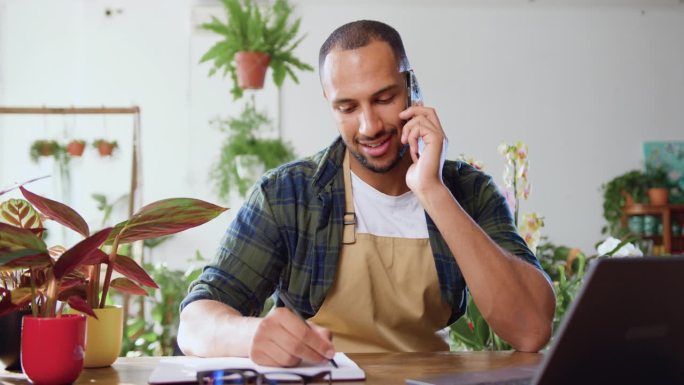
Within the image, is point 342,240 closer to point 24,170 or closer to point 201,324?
point 201,324

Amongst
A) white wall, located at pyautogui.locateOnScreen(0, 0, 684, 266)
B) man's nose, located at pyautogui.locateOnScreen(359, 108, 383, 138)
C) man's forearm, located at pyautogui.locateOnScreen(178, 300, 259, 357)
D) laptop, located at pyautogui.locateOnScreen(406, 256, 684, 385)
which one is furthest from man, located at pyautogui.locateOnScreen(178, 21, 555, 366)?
white wall, located at pyautogui.locateOnScreen(0, 0, 684, 266)

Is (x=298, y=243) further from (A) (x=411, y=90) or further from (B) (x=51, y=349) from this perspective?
(B) (x=51, y=349)

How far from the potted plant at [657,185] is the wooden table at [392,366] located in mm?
6064

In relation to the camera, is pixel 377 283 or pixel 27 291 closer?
pixel 27 291

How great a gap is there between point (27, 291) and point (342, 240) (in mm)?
756

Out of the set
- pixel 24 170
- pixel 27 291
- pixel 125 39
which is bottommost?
pixel 27 291

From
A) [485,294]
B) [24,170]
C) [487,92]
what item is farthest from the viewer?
[487,92]

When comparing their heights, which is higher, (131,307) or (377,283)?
(377,283)

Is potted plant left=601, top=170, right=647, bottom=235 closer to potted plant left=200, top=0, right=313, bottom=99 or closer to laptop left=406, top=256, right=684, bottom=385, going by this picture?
potted plant left=200, top=0, right=313, bottom=99

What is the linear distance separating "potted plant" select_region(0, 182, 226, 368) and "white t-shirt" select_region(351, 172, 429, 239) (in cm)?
63

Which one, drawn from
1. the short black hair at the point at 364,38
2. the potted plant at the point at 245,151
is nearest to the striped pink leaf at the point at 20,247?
the short black hair at the point at 364,38

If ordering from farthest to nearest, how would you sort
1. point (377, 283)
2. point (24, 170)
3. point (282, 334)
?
point (24, 170) → point (377, 283) → point (282, 334)

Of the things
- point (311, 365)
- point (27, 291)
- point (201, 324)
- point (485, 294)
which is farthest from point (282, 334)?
point (485, 294)

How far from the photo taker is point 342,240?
172 centimetres
